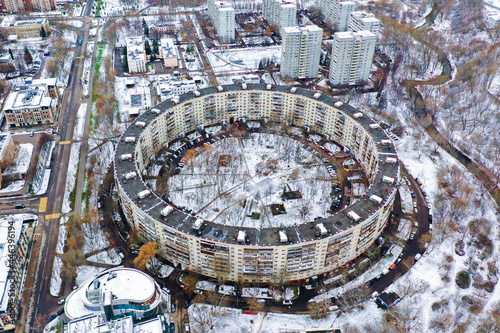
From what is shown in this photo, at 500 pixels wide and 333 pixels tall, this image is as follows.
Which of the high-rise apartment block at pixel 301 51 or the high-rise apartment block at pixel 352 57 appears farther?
the high-rise apartment block at pixel 301 51

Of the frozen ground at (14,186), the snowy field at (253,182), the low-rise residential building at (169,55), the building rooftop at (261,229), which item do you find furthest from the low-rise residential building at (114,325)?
the low-rise residential building at (169,55)

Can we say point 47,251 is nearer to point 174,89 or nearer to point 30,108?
point 30,108

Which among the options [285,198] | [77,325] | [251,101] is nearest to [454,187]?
[285,198]

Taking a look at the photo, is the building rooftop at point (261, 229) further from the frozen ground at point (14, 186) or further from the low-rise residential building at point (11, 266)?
the frozen ground at point (14, 186)

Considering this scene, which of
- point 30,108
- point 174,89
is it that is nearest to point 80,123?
point 30,108

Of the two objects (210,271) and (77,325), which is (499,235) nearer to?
(210,271)

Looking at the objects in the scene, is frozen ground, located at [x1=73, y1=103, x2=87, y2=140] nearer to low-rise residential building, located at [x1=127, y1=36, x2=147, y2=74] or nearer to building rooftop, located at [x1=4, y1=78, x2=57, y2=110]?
building rooftop, located at [x1=4, y1=78, x2=57, y2=110]

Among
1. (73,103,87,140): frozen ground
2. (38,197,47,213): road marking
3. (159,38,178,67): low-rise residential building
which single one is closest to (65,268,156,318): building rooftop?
(38,197,47,213): road marking
